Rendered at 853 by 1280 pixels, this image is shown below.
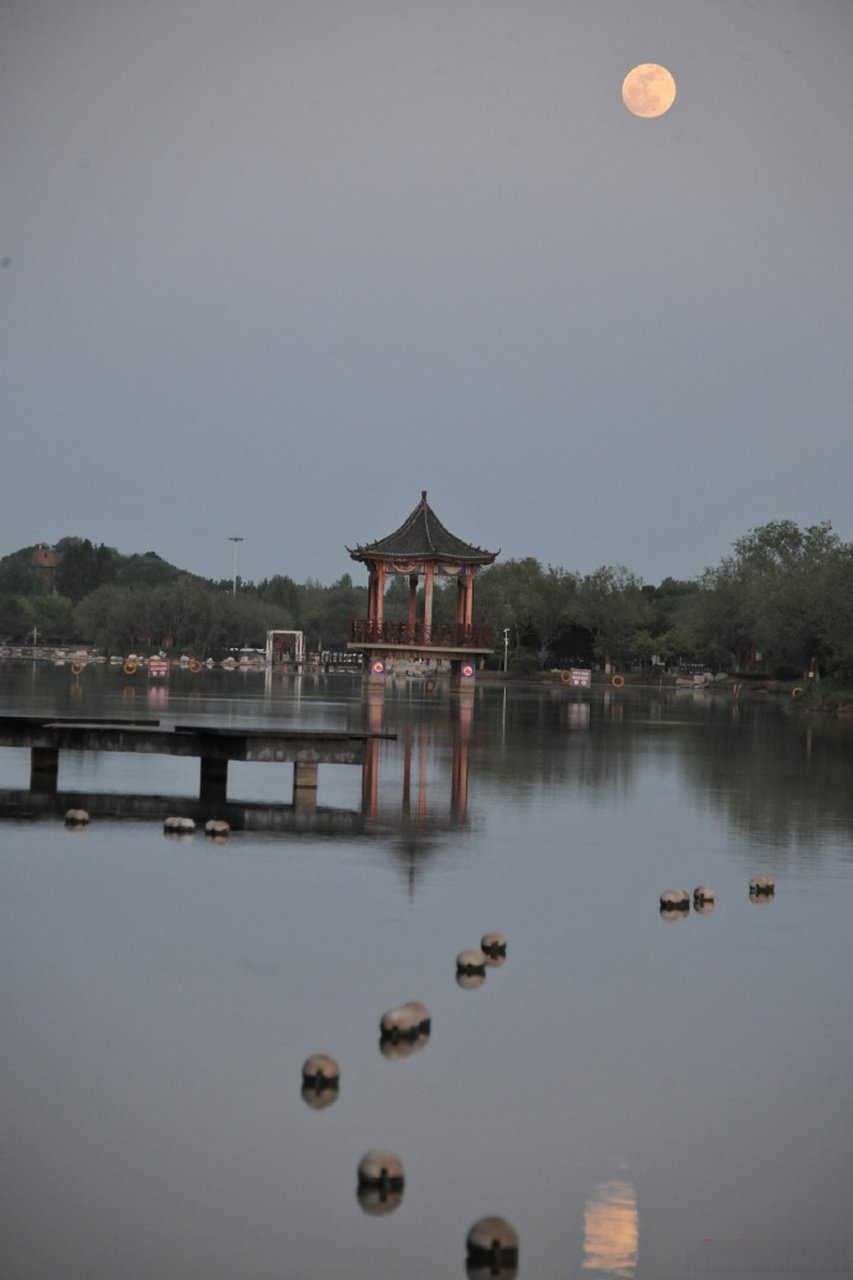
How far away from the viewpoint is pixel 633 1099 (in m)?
7.39

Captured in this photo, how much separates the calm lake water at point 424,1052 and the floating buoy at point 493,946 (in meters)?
0.15

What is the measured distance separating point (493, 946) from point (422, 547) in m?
51.2

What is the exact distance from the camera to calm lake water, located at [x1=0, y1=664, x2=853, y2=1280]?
5895mm

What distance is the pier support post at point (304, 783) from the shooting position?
17391mm

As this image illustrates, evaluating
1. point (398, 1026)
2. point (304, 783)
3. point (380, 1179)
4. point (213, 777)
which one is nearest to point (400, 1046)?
point (398, 1026)

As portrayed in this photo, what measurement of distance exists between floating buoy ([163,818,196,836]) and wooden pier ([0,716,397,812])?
6.12 ft

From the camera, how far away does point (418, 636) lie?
61.0m

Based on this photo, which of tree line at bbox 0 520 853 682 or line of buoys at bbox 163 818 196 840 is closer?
line of buoys at bbox 163 818 196 840

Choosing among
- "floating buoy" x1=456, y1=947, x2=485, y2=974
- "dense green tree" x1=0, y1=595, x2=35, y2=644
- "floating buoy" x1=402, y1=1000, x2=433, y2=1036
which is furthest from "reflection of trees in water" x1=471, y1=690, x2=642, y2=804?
"dense green tree" x1=0, y1=595, x2=35, y2=644

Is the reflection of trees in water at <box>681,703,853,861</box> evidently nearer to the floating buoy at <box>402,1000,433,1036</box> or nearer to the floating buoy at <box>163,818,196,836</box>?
the floating buoy at <box>163,818,196,836</box>

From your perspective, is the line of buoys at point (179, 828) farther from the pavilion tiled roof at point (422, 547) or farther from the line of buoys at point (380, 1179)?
the pavilion tiled roof at point (422, 547)

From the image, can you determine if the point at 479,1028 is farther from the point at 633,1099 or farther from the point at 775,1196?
the point at 775,1196

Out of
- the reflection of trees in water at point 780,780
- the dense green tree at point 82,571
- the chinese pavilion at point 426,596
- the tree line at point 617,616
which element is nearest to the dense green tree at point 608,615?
the tree line at point 617,616

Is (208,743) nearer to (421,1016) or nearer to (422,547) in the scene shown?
(421,1016)
